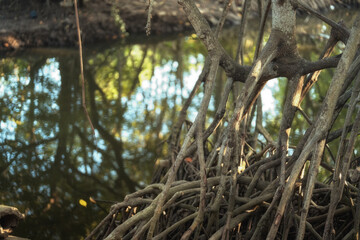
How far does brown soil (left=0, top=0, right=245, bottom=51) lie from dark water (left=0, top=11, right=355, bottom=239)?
380 millimetres

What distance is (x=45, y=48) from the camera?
10438 mm

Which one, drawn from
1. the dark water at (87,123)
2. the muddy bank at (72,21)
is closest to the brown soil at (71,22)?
the muddy bank at (72,21)

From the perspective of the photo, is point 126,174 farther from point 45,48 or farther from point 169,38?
point 169,38

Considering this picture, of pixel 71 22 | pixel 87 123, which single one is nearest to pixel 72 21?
pixel 71 22

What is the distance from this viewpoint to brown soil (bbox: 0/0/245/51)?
1059 centimetres

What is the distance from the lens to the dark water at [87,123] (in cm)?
483

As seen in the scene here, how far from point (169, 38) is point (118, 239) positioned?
945 cm

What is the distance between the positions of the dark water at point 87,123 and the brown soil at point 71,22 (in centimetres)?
38

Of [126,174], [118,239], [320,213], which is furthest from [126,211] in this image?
[126,174]

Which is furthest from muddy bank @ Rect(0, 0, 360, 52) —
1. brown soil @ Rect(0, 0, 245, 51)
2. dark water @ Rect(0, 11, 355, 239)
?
dark water @ Rect(0, 11, 355, 239)

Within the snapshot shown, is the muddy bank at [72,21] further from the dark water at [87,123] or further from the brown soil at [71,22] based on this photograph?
the dark water at [87,123]

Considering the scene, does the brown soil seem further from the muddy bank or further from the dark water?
the dark water

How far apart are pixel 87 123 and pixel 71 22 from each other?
15.1 feet

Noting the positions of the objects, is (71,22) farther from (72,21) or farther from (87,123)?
(87,123)
